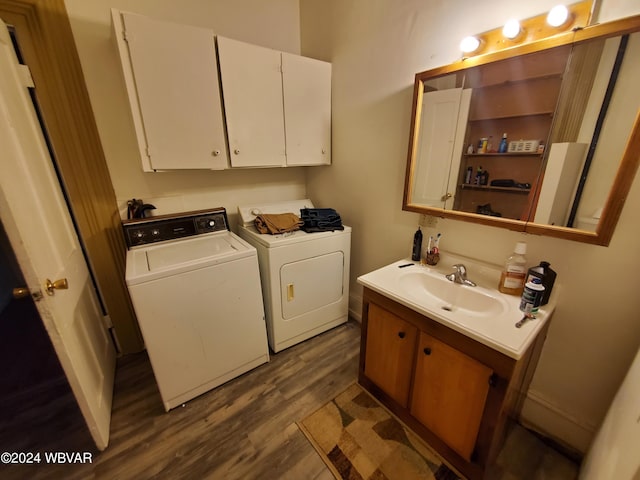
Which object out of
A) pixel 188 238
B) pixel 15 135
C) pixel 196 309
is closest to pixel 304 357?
pixel 196 309

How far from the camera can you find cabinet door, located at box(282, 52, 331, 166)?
1.94m

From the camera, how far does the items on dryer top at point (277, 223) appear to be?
6.29ft

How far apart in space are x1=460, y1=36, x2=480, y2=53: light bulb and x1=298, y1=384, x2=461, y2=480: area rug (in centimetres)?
206

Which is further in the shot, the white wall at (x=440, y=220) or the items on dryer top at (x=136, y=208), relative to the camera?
the items on dryer top at (x=136, y=208)

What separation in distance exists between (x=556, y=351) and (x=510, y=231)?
65 cm

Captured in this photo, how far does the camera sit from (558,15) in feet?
3.38

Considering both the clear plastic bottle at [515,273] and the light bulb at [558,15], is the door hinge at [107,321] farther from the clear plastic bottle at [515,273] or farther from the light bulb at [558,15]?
the light bulb at [558,15]

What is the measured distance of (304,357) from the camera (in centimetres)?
201

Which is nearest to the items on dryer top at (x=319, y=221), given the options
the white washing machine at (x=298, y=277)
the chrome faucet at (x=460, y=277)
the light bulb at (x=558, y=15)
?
the white washing machine at (x=298, y=277)

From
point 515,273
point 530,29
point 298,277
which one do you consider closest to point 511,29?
point 530,29

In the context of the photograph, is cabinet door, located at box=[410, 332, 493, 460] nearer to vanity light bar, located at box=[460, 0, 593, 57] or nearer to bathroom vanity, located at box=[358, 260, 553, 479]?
bathroom vanity, located at box=[358, 260, 553, 479]

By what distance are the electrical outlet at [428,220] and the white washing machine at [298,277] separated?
0.58 metres

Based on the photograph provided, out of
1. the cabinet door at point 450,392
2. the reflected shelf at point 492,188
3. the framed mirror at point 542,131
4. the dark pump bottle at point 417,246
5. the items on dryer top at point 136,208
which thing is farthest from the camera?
the items on dryer top at point 136,208

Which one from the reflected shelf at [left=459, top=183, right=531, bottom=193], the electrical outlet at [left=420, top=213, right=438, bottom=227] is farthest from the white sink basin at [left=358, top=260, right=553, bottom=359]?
the reflected shelf at [left=459, top=183, right=531, bottom=193]
